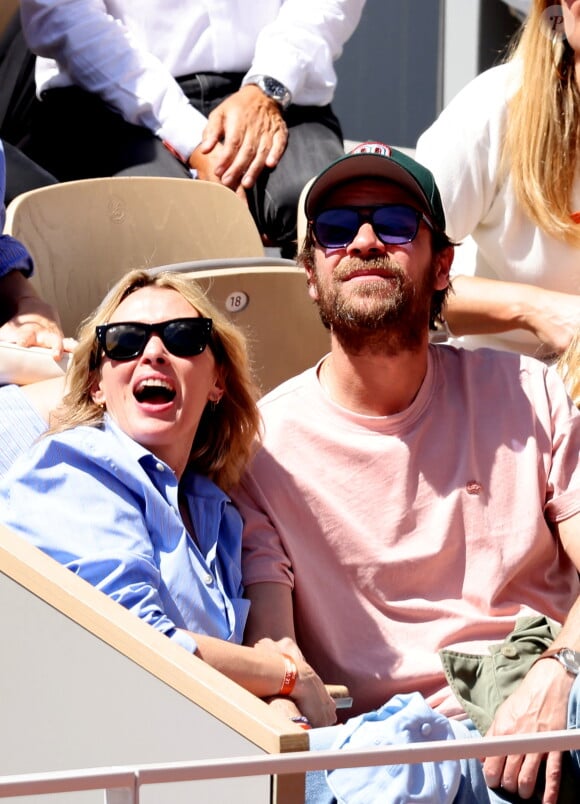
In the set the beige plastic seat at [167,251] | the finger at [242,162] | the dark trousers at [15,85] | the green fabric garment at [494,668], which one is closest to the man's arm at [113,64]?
the finger at [242,162]

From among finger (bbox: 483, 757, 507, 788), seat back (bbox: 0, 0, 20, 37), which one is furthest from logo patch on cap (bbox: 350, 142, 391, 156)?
seat back (bbox: 0, 0, 20, 37)

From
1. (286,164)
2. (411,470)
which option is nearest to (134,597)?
(411,470)

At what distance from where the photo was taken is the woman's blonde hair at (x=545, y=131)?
2.70 m

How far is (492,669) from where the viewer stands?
1.97 metres

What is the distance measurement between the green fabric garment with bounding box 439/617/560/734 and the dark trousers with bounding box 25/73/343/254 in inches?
66.1

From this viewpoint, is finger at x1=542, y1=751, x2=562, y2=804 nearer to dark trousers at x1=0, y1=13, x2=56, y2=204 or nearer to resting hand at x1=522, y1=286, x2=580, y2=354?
resting hand at x1=522, y1=286, x2=580, y2=354

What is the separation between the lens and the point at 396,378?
7.23 feet

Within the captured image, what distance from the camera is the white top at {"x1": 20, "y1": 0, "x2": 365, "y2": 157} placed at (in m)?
3.56

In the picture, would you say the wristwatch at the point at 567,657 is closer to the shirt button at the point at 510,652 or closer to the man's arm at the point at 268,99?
the shirt button at the point at 510,652

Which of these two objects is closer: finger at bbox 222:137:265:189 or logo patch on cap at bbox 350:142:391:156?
logo patch on cap at bbox 350:142:391:156

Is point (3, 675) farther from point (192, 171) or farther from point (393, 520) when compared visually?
point (192, 171)

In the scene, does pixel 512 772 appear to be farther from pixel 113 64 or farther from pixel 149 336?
pixel 113 64

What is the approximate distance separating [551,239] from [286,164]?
0.93 metres

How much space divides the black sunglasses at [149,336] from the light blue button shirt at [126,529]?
108 mm
